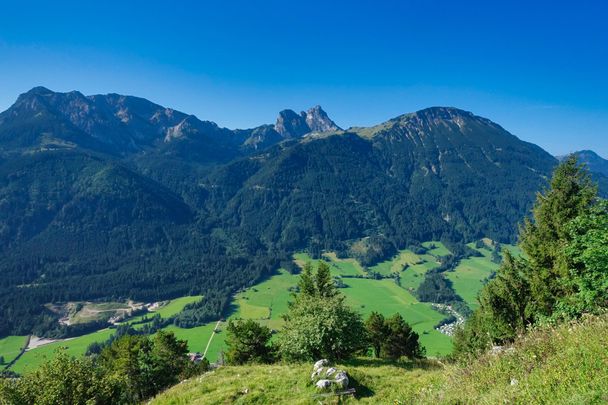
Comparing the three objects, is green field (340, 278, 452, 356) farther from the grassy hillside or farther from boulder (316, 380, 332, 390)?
boulder (316, 380, 332, 390)

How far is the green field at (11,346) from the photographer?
485ft

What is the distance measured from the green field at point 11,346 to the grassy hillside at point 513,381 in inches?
7047

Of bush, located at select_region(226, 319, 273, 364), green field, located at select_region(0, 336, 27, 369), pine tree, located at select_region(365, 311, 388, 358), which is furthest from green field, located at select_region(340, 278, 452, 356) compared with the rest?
green field, located at select_region(0, 336, 27, 369)

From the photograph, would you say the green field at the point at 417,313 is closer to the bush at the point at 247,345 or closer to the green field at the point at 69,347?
the bush at the point at 247,345

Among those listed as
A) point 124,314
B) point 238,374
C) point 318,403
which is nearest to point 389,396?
point 318,403

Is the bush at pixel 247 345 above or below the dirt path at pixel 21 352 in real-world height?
above

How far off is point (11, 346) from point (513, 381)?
715 ft

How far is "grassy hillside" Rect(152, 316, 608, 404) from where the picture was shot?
9922 millimetres

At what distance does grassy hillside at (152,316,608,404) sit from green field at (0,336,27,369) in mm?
178991

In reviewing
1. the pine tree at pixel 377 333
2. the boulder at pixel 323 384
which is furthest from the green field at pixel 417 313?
the boulder at pixel 323 384

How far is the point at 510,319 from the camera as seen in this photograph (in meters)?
33.5

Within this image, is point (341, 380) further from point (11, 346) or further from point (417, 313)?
point (11, 346)

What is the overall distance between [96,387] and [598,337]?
3181 cm

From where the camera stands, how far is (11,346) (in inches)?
6319
